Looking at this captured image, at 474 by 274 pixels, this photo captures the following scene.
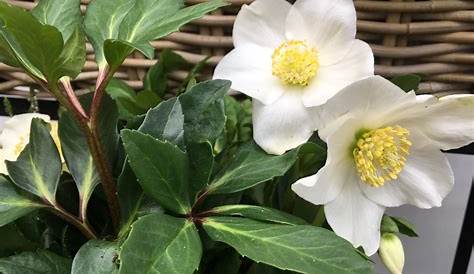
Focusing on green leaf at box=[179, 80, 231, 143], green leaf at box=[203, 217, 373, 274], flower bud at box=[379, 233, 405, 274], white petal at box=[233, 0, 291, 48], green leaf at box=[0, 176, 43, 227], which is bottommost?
flower bud at box=[379, 233, 405, 274]

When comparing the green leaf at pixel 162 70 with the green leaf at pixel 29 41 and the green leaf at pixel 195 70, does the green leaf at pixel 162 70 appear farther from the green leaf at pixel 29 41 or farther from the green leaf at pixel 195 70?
the green leaf at pixel 29 41

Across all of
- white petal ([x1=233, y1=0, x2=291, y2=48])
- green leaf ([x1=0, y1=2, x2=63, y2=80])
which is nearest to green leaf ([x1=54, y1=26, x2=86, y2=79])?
green leaf ([x1=0, y1=2, x2=63, y2=80])

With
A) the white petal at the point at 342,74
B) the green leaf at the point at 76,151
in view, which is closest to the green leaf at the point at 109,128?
the green leaf at the point at 76,151

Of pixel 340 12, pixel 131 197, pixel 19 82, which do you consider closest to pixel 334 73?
pixel 340 12

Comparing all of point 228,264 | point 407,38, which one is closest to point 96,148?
point 228,264

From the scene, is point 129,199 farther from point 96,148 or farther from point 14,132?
Result: point 14,132

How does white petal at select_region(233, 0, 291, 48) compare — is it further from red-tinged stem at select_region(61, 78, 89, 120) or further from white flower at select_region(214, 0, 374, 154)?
red-tinged stem at select_region(61, 78, 89, 120)
